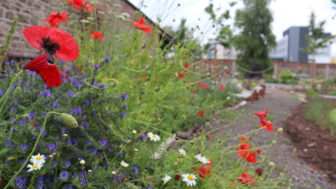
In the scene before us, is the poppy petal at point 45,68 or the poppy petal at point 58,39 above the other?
the poppy petal at point 58,39

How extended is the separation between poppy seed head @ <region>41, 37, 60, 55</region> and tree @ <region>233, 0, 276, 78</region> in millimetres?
23122

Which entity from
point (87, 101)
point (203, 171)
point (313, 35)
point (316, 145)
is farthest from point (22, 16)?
point (313, 35)

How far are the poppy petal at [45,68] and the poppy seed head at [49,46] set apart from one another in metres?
0.03

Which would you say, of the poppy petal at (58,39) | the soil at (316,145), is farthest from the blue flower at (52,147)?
the soil at (316,145)

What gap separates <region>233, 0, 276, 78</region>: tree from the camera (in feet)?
76.7

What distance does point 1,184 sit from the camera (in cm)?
117

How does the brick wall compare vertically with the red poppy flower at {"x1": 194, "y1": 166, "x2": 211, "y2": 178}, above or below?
above

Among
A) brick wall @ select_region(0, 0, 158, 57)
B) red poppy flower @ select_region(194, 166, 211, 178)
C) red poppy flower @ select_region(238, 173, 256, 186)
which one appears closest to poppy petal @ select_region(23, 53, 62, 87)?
red poppy flower @ select_region(194, 166, 211, 178)

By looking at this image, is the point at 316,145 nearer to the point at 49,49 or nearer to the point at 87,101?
the point at 87,101

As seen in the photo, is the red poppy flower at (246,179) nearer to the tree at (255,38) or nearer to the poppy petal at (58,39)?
the poppy petal at (58,39)

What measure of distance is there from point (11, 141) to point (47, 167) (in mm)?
209

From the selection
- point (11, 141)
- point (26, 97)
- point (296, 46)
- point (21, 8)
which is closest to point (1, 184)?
point (11, 141)

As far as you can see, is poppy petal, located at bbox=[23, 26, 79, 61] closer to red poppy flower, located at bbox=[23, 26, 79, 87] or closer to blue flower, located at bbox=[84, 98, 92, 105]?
red poppy flower, located at bbox=[23, 26, 79, 87]

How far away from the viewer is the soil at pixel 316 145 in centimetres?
298
